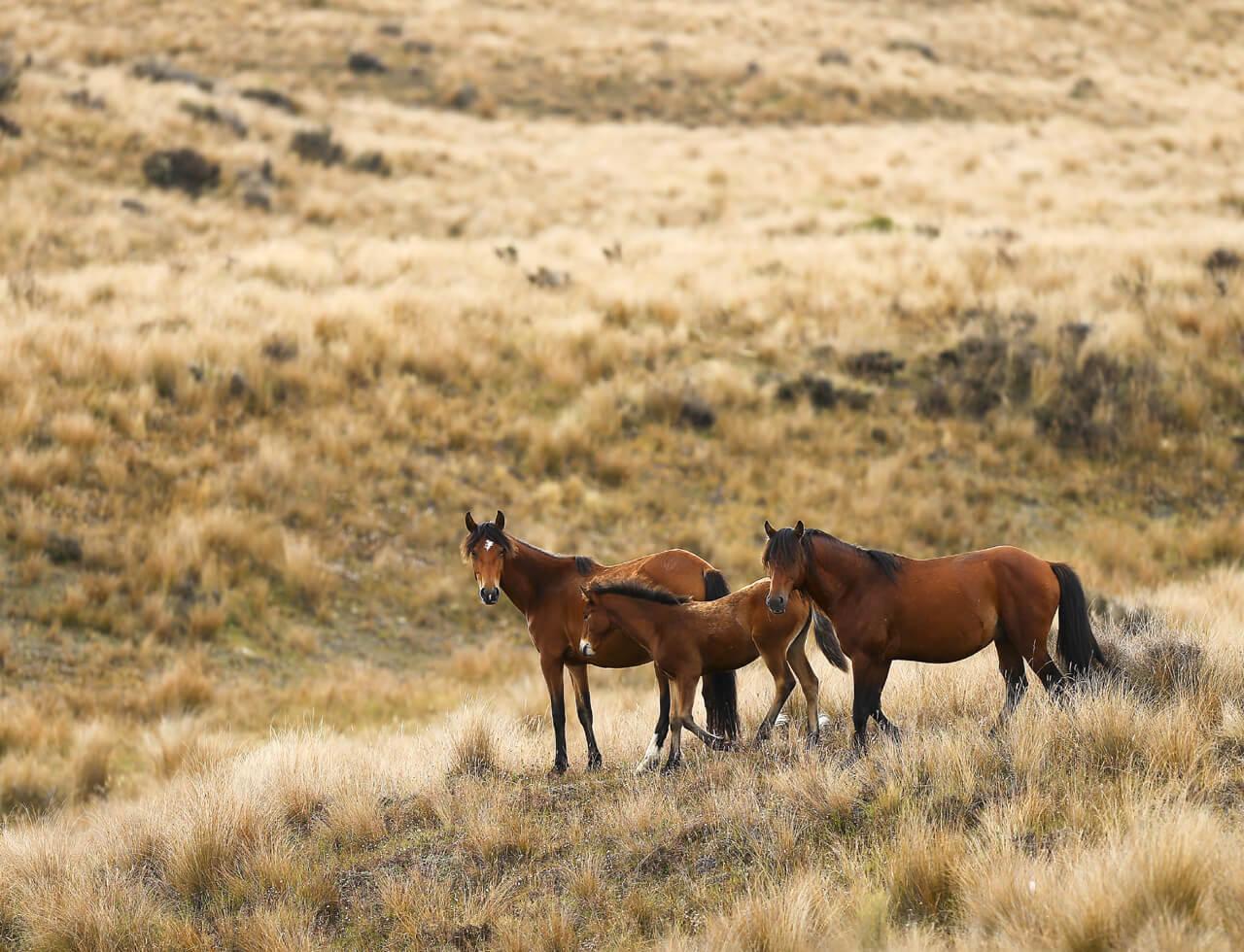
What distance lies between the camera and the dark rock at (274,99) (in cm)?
3659

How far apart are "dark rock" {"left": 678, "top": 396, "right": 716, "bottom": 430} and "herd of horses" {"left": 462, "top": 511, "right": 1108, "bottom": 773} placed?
31.9ft

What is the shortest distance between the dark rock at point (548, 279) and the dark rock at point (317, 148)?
12261 mm

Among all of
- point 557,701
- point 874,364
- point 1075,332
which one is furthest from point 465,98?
point 557,701

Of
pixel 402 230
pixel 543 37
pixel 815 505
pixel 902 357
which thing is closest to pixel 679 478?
pixel 815 505

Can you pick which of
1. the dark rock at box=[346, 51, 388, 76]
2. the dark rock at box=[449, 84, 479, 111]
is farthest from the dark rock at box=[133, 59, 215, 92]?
the dark rock at box=[449, 84, 479, 111]

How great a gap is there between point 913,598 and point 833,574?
464mm

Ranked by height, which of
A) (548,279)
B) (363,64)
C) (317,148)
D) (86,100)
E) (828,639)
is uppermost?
(363,64)

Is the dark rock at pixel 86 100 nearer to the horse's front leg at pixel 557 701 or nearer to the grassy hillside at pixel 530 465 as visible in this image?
the grassy hillside at pixel 530 465

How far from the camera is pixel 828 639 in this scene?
7.26 m

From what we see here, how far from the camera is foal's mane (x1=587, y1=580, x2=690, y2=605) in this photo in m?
7.08

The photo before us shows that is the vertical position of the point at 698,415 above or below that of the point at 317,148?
Answer: below

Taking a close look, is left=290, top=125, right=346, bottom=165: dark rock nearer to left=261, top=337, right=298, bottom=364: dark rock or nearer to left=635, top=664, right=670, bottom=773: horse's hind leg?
left=261, top=337, right=298, bottom=364: dark rock

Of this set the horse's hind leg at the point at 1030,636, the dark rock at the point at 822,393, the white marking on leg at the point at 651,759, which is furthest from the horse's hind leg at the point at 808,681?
the dark rock at the point at 822,393

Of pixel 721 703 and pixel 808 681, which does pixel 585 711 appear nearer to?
pixel 721 703
